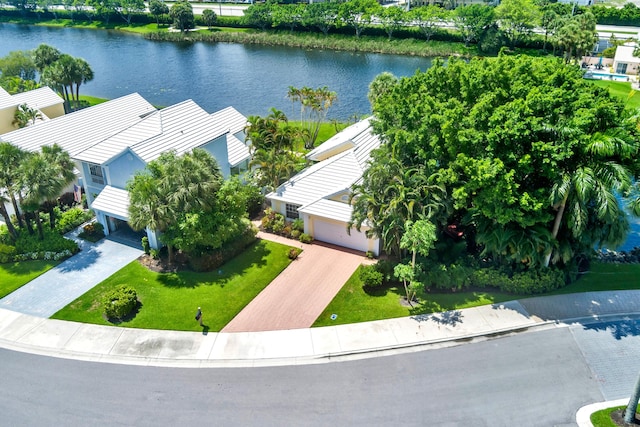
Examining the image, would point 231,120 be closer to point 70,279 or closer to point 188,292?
point 70,279

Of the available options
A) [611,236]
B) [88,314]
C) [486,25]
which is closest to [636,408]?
[611,236]

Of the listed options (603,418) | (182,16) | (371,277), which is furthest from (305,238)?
(182,16)

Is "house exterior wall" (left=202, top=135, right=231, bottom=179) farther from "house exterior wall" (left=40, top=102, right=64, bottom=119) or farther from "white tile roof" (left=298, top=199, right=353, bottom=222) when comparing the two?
"house exterior wall" (left=40, top=102, right=64, bottom=119)

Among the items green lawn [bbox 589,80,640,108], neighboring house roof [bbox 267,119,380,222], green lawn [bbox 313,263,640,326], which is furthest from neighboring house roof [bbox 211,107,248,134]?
green lawn [bbox 589,80,640,108]

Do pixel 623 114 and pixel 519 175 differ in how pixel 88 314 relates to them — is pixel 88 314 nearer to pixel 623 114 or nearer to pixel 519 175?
pixel 519 175

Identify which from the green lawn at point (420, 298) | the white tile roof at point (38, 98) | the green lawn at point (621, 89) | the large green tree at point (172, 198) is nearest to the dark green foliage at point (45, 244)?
the large green tree at point (172, 198)

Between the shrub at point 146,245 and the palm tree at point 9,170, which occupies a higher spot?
the palm tree at point 9,170

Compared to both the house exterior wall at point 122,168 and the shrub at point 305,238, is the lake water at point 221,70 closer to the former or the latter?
the shrub at point 305,238
